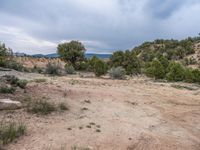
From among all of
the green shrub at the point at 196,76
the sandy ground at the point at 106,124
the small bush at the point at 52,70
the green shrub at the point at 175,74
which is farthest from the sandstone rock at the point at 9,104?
the green shrub at the point at 196,76

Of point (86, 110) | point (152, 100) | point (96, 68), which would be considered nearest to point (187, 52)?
point (96, 68)

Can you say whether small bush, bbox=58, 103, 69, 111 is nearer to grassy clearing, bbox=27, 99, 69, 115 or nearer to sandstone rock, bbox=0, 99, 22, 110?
grassy clearing, bbox=27, 99, 69, 115

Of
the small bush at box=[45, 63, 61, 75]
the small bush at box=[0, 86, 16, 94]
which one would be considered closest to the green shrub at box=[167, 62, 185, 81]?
the small bush at box=[45, 63, 61, 75]

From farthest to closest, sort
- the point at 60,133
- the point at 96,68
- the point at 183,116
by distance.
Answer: the point at 96,68
the point at 183,116
the point at 60,133

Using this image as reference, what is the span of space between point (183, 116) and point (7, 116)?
8.02m

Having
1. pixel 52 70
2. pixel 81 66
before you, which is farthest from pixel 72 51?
pixel 52 70

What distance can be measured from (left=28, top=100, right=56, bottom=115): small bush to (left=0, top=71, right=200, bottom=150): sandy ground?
0.29 meters

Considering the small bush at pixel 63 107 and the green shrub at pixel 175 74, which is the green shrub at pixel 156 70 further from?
the small bush at pixel 63 107

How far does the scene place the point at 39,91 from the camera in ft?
49.2

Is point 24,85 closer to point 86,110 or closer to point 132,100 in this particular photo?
point 86,110

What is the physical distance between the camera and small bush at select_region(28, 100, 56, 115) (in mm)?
11190

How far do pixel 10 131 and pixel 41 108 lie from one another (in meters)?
2.70

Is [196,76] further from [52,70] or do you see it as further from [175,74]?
[52,70]

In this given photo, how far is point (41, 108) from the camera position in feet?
37.1
